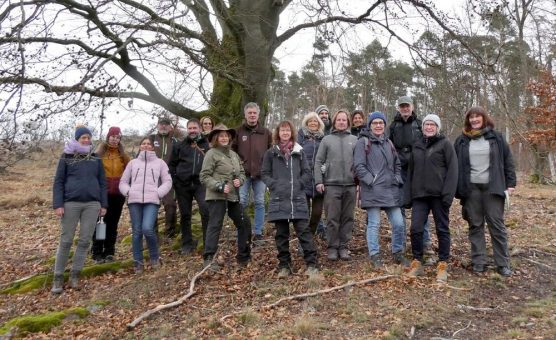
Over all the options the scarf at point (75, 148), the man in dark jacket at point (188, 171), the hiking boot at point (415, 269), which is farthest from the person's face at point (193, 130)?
the hiking boot at point (415, 269)

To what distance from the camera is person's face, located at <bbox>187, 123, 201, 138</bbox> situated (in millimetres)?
7250

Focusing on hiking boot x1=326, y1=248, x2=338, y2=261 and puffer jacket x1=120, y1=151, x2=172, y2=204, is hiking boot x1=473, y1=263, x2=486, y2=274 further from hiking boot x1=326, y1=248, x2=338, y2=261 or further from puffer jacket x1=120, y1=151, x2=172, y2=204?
puffer jacket x1=120, y1=151, x2=172, y2=204

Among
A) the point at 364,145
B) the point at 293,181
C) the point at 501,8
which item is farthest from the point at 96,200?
the point at 501,8

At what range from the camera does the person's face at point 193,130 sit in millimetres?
7250

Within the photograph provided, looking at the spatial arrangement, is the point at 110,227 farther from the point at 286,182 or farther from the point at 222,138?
the point at 286,182

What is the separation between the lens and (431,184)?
20.1 ft

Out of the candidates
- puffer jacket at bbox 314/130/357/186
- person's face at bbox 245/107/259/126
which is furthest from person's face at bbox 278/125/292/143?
person's face at bbox 245/107/259/126

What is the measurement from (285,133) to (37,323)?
3.83 meters

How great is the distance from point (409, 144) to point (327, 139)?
4.16ft

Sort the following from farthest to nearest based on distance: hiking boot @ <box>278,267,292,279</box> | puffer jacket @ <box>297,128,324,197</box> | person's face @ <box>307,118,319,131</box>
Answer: person's face @ <box>307,118,319,131</box>, puffer jacket @ <box>297,128,324,197</box>, hiking boot @ <box>278,267,292,279</box>

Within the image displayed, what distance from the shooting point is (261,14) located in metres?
8.47

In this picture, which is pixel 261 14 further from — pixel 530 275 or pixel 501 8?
pixel 530 275

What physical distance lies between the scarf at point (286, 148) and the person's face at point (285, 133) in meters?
0.05

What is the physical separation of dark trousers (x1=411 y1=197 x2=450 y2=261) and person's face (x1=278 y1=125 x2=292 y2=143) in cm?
197
